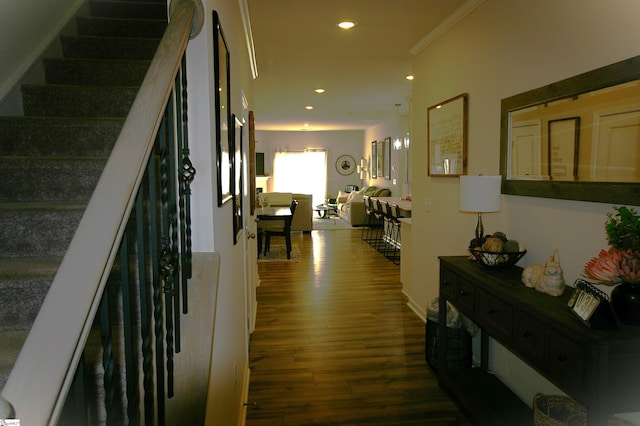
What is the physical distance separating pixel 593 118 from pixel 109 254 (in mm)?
2106

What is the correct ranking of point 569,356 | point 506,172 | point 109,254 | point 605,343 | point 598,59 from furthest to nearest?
point 506,172 < point 598,59 < point 569,356 < point 605,343 < point 109,254

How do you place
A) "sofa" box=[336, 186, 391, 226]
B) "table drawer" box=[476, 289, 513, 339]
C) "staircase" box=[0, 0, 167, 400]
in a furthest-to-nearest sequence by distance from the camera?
"sofa" box=[336, 186, 391, 226], "table drawer" box=[476, 289, 513, 339], "staircase" box=[0, 0, 167, 400]

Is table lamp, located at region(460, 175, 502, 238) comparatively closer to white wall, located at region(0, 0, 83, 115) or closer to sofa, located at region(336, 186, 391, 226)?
white wall, located at region(0, 0, 83, 115)

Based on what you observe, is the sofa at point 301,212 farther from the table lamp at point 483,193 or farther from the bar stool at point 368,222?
the table lamp at point 483,193

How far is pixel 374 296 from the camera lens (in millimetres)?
4969

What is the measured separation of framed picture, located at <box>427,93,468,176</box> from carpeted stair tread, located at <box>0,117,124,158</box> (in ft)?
7.99

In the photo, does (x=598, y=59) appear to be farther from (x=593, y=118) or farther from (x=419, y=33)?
(x=419, y=33)

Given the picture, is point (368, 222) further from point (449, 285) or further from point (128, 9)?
point (128, 9)

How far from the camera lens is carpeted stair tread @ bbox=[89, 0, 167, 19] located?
10.2ft

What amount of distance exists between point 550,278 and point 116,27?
301 centimetres

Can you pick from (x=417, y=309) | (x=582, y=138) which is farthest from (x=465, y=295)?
(x=417, y=309)

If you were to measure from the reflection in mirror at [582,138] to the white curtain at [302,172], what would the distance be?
11.3 meters

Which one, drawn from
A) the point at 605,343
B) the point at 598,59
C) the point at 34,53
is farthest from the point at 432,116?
the point at 34,53

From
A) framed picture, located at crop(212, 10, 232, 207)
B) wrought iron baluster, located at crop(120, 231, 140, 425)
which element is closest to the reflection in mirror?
framed picture, located at crop(212, 10, 232, 207)
